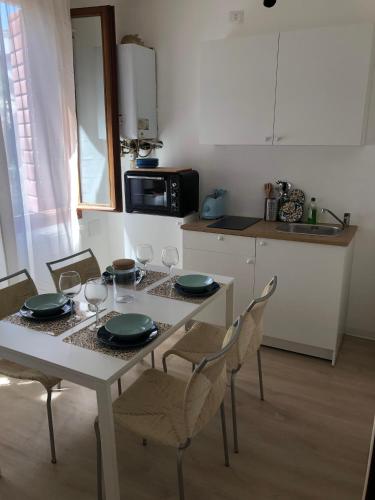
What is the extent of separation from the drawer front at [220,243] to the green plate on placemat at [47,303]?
132 centimetres

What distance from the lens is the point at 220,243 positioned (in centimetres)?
302

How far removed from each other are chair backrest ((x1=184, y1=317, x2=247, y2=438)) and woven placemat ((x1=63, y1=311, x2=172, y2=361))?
27 centimetres

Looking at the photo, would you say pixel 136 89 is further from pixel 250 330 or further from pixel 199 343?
pixel 250 330

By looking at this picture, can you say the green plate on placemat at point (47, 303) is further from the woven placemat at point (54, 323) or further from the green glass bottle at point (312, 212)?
the green glass bottle at point (312, 212)

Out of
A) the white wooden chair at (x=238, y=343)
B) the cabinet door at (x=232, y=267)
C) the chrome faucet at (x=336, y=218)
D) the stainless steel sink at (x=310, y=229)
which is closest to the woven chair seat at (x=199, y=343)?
the white wooden chair at (x=238, y=343)

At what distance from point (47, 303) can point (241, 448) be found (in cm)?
123

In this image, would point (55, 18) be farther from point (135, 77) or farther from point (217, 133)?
point (217, 133)

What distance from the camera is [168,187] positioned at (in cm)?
321

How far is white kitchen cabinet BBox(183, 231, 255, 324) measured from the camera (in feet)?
9.73

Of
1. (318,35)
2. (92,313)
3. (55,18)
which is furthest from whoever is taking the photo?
(55,18)

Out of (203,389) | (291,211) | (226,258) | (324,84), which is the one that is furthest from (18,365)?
(324,84)

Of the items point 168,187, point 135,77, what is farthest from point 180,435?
point 135,77

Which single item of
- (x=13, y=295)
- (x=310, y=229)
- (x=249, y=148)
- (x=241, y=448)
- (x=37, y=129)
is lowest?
(x=241, y=448)

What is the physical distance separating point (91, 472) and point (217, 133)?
232 centimetres
